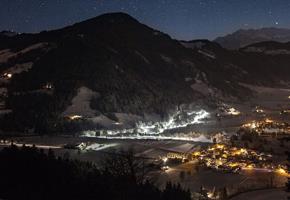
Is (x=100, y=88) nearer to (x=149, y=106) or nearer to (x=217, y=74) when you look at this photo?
(x=149, y=106)

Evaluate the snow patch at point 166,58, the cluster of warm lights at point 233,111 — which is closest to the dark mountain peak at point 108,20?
the snow patch at point 166,58

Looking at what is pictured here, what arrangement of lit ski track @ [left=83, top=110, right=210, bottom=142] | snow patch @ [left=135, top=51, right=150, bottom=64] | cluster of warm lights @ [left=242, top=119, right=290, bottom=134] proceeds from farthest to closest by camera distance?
snow patch @ [left=135, top=51, right=150, bottom=64] < cluster of warm lights @ [left=242, top=119, right=290, bottom=134] < lit ski track @ [left=83, top=110, right=210, bottom=142]

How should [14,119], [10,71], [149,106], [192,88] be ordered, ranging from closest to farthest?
[14,119] → [149,106] → [10,71] → [192,88]

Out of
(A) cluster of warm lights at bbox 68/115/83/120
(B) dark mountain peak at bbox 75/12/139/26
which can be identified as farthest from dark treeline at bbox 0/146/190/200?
(B) dark mountain peak at bbox 75/12/139/26

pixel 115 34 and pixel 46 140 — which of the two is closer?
pixel 46 140

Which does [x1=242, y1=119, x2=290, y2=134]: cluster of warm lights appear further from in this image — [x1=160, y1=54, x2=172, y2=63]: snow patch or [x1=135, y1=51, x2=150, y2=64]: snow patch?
[x1=160, y1=54, x2=172, y2=63]: snow patch

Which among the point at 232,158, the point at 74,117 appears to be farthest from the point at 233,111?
the point at 232,158

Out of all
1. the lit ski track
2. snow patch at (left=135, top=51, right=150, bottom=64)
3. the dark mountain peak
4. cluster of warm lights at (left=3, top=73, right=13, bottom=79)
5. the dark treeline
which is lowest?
the dark treeline

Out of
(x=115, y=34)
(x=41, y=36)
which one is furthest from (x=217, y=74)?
(x=41, y=36)
